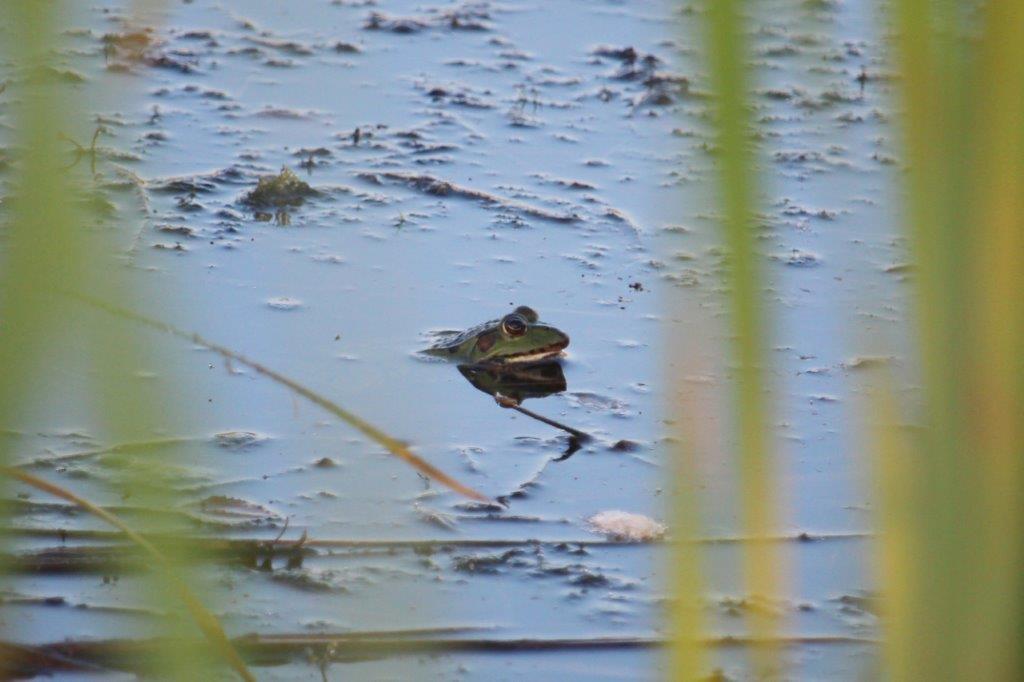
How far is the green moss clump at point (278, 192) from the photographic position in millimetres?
5867

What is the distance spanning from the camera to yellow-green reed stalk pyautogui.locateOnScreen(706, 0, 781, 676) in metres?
0.73

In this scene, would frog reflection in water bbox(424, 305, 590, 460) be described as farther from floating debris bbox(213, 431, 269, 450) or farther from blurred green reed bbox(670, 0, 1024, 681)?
blurred green reed bbox(670, 0, 1024, 681)

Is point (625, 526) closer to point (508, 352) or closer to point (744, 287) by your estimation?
point (508, 352)

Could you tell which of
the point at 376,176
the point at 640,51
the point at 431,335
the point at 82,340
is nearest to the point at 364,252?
the point at 82,340

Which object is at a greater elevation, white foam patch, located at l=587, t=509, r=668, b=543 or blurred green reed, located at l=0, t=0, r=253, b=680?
blurred green reed, located at l=0, t=0, r=253, b=680

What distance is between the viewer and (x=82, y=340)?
838 millimetres

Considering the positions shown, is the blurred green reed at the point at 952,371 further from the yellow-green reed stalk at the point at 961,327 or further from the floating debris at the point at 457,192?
the floating debris at the point at 457,192

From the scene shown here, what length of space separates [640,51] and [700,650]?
7.73 m

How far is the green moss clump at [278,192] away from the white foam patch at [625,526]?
286 cm

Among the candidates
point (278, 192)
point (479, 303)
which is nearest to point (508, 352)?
point (479, 303)

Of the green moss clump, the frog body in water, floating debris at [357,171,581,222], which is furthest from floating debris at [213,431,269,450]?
floating debris at [357,171,581,222]

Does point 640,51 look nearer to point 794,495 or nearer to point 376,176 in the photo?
point 376,176

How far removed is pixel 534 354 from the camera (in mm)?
4660

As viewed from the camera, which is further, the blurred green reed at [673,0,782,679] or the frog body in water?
the frog body in water
